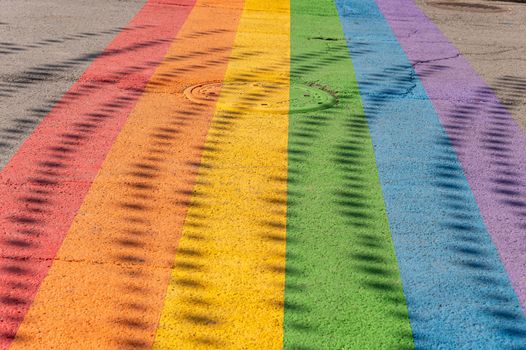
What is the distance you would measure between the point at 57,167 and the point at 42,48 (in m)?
3.89

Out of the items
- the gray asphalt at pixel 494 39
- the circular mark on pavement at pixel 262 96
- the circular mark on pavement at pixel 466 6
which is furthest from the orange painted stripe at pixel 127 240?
the circular mark on pavement at pixel 466 6

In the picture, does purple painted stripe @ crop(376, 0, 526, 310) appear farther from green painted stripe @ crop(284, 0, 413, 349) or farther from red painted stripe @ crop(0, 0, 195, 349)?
red painted stripe @ crop(0, 0, 195, 349)

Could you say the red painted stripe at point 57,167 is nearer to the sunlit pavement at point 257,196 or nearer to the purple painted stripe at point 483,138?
the sunlit pavement at point 257,196

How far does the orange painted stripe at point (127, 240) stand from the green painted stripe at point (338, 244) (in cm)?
61

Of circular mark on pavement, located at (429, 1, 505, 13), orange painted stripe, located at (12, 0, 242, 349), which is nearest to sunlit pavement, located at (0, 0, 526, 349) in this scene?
orange painted stripe, located at (12, 0, 242, 349)

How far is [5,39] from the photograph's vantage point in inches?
359

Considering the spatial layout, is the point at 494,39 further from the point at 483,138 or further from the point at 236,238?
the point at 236,238

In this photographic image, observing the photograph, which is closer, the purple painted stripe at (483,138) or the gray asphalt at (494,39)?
the purple painted stripe at (483,138)

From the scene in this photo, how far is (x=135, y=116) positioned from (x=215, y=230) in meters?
2.31

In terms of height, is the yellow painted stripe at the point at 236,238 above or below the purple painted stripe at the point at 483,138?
above

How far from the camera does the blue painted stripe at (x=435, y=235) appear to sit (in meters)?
3.56

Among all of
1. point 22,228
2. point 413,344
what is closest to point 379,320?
point 413,344

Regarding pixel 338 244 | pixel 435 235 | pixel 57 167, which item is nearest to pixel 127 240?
pixel 338 244

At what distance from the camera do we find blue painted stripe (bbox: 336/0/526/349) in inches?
140
